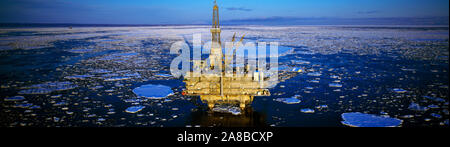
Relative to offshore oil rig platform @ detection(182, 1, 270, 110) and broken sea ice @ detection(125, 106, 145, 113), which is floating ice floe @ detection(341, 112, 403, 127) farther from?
broken sea ice @ detection(125, 106, 145, 113)

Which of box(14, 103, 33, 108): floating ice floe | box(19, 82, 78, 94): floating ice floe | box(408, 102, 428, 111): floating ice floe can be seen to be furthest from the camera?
box(19, 82, 78, 94): floating ice floe

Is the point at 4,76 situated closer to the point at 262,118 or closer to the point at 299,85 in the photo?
the point at 262,118

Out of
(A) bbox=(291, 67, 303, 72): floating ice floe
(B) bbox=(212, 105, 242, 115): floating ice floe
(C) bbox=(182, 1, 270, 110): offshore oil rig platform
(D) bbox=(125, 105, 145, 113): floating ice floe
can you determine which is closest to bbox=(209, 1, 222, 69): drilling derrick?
(C) bbox=(182, 1, 270, 110): offshore oil rig platform

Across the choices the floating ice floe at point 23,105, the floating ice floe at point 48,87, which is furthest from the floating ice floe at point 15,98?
the floating ice floe at point 23,105

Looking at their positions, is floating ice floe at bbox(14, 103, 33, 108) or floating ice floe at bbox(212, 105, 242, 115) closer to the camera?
floating ice floe at bbox(212, 105, 242, 115)

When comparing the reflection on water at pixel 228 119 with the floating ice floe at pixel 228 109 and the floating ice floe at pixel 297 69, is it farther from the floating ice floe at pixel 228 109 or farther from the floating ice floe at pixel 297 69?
the floating ice floe at pixel 297 69
